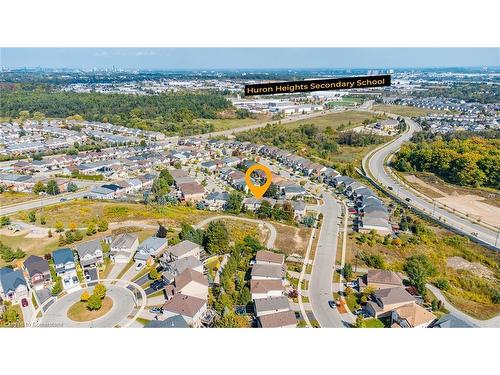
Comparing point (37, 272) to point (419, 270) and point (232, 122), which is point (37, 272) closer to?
point (419, 270)

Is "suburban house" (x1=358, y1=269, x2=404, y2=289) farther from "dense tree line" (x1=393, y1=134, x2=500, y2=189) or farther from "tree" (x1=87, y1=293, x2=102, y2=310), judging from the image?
"dense tree line" (x1=393, y1=134, x2=500, y2=189)

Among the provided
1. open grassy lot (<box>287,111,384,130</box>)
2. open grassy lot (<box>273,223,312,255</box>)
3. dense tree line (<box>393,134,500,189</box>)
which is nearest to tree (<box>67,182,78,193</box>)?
open grassy lot (<box>273,223,312,255</box>)

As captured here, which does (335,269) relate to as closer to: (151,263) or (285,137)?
(151,263)

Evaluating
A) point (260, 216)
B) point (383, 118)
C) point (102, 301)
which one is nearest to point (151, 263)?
point (102, 301)

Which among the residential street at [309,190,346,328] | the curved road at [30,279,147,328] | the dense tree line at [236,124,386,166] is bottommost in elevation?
the residential street at [309,190,346,328]

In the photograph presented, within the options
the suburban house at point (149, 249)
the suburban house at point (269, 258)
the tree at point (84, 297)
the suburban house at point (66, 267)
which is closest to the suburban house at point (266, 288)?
the suburban house at point (269, 258)

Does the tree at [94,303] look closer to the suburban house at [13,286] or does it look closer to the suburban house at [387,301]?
the suburban house at [13,286]

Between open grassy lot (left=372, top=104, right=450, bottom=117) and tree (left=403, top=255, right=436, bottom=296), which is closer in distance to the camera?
tree (left=403, top=255, right=436, bottom=296)

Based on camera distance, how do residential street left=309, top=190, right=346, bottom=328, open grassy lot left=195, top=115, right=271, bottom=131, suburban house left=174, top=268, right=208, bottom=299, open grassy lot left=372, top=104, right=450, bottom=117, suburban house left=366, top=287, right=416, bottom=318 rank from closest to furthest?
residential street left=309, top=190, right=346, bottom=328, suburban house left=366, top=287, right=416, bottom=318, suburban house left=174, top=268, right=208, bottom=299, open grassy lot left=195, top=115, right=271, bottom=131, open grassy lot left=372, top=104, right=450, bottom=117
